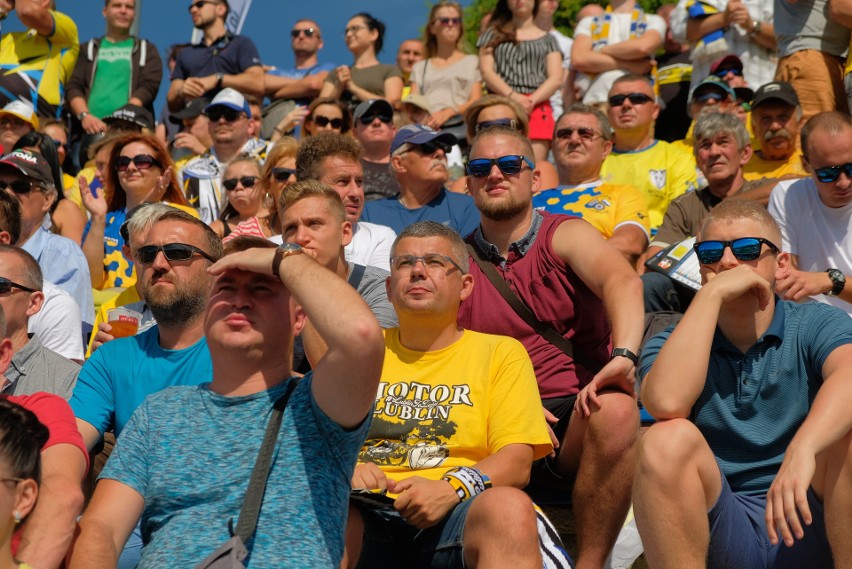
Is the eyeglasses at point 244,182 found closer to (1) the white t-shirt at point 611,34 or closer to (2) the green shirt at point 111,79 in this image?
(1) the white t-shirt at point 611,34

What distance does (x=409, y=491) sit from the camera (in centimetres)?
385

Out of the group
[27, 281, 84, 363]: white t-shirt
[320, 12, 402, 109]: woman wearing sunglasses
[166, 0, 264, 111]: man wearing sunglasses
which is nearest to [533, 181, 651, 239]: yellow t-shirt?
[27, 281, 84, 363]: white t-shirt

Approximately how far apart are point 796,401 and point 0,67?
900 centimetres

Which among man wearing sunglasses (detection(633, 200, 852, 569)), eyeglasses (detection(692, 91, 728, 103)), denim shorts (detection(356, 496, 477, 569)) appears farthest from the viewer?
eyeglasses (detection(692, 91, 728, 103))

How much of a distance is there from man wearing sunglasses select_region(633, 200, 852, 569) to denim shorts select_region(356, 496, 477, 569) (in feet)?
2.09

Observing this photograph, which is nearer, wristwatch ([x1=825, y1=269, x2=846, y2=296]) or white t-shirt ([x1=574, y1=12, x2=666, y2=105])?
wristwatch ([x1=825, y1=269, x2=846, y2=296])

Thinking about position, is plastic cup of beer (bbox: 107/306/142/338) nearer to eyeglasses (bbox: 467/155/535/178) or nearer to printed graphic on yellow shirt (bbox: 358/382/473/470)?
printed graphic on yellow shirt (bbox: 358/382/473/470)

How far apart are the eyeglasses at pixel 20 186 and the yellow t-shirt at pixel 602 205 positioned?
3209 mm

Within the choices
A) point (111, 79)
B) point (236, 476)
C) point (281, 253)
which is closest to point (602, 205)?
point (281, 253)

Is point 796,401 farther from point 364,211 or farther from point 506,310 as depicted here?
point 364,211

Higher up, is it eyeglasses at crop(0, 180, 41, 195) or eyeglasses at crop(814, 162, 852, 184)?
eyeglasses at crop(814, 162, 852, 184)

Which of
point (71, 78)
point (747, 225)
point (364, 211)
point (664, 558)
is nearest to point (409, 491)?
point (664, 558)

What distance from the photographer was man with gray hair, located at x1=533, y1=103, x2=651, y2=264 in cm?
677

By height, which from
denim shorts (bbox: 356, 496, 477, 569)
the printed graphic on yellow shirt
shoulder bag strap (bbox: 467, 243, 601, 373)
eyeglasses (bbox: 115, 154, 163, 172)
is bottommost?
denim shorts (bbox: 356, 496, 477, 569)
